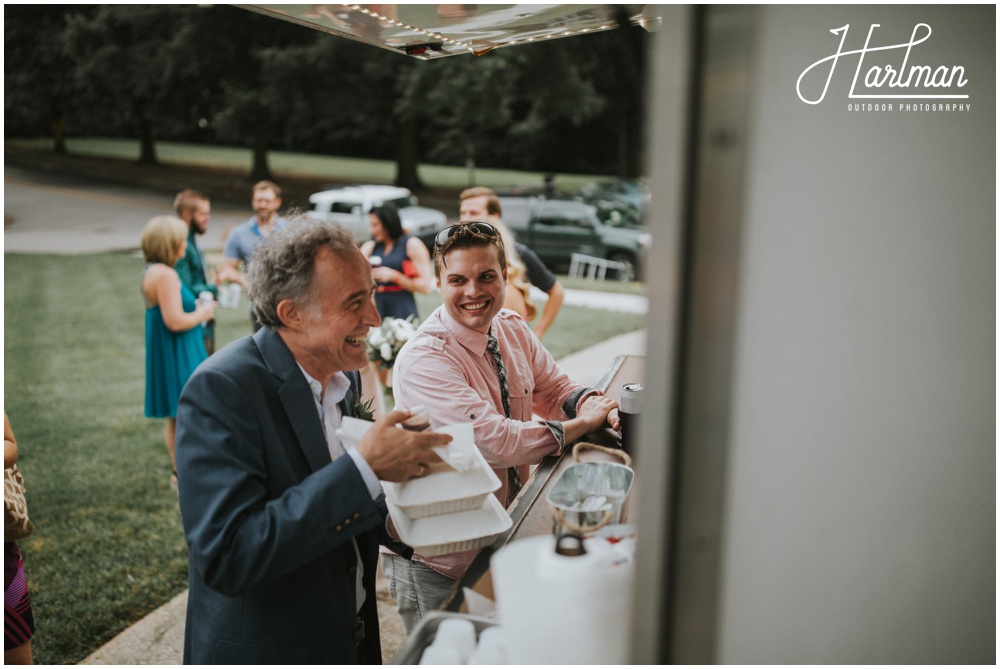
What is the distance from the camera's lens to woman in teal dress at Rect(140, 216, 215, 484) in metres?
5.22

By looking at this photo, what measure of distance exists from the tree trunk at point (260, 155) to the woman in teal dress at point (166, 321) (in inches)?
891

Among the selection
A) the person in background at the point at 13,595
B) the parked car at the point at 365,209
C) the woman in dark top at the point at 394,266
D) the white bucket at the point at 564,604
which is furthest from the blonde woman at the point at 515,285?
the parked car at the point at 365,209

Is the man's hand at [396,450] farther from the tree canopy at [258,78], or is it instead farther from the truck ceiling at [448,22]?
the tree canopy at [258,78]

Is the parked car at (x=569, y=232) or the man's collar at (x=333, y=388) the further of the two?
the parked car at (x=569, y=232)

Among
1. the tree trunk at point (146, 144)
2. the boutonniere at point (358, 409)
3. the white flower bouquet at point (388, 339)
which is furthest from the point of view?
the tree trunk at point (146, 144)

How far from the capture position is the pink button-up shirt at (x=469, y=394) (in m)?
2.51

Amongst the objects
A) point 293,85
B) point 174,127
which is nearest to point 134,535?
point 293,85

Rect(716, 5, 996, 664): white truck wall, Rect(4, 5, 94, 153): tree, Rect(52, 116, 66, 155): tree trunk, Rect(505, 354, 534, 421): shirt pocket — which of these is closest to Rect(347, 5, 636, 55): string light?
Rect(505, 354, 534, 421): shirt pocket

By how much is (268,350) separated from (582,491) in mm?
841

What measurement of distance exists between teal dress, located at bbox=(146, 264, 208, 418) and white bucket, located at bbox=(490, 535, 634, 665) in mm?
4517

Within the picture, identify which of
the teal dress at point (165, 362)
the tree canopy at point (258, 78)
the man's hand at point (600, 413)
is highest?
the tree canopy at point (258, 78)

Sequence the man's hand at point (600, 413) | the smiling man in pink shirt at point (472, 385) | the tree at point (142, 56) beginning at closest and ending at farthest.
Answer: the smiling man in pink shirt at point (472, 385), the man's hand at point (600, 413), the tree at point (142, 56)

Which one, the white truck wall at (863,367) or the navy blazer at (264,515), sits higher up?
the white truck wall at (863,367)

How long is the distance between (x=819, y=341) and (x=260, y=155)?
28424mm
